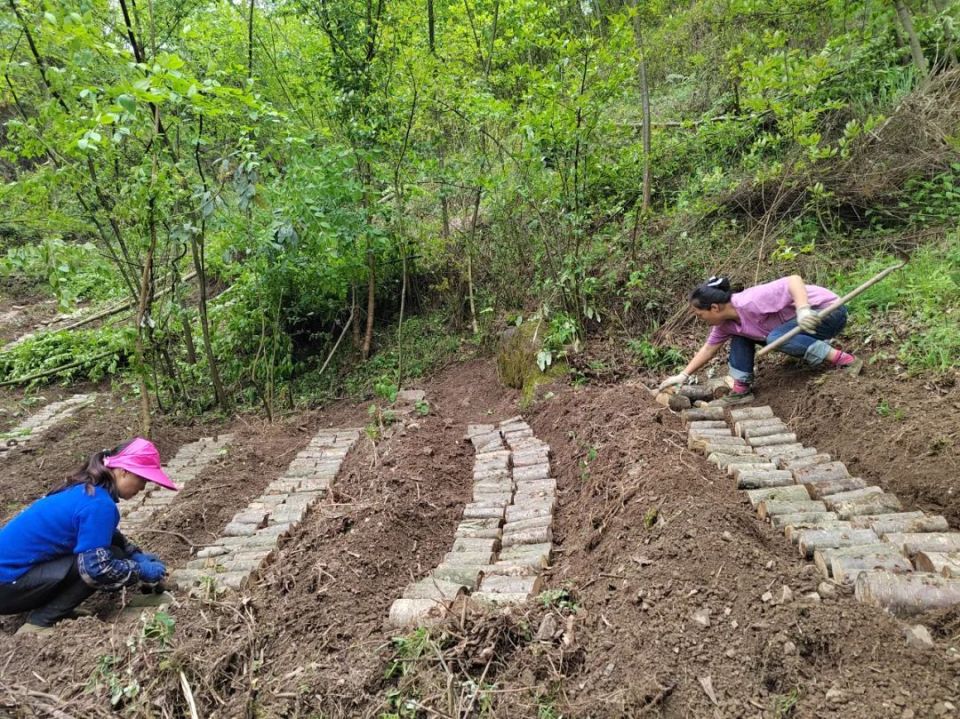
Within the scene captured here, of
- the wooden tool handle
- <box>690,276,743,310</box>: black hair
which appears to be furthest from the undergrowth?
the wooden tool handle

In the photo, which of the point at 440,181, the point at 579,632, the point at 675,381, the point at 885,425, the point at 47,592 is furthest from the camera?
the point at 440,181

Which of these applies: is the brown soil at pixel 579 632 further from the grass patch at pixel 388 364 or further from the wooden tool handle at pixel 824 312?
the grass patch at pixel 388 364

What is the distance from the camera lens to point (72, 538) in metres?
3.06

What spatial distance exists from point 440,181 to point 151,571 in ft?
16.5

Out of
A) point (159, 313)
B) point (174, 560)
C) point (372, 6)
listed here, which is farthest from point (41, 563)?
point (372, 6)

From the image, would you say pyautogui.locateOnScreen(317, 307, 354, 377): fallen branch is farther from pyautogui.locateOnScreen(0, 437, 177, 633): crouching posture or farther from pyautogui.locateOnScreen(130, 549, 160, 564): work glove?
pyautogui.locateOnScreen(0, 437, 177, 633): crouching posture

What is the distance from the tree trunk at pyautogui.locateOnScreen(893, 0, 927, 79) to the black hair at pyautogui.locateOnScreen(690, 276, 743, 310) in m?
4.19

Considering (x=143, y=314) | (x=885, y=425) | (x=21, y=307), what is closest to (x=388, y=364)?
(x=143, y=314)

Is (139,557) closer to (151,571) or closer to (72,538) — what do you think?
(151,571)

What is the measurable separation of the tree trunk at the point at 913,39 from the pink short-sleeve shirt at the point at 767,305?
153 inches

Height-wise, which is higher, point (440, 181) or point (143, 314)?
point (440, 181)

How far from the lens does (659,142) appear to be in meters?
7.32

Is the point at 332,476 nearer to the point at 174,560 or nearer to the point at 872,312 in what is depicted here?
the point at 174,560

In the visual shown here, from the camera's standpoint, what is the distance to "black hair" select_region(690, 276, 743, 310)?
4.29 meters
